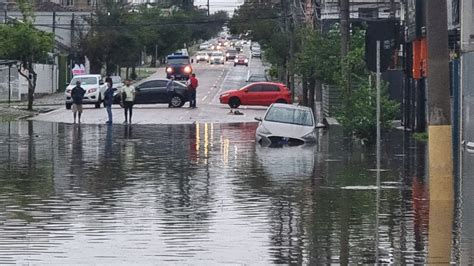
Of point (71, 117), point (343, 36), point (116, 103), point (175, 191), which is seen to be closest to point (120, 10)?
point (116, 103)

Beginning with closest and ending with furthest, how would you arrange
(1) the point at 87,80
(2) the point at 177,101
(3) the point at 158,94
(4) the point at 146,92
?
(3) the point at 158,94
(4) the point at 146,92
(2) the point at 177,101
(1) the point at 87,80

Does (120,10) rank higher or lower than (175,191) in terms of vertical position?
higher

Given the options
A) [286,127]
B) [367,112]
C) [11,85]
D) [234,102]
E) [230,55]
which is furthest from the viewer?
[230,55]

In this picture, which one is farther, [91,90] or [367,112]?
[91,90]

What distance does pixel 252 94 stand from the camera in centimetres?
5972

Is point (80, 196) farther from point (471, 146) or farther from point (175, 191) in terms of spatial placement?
point (471, 146)

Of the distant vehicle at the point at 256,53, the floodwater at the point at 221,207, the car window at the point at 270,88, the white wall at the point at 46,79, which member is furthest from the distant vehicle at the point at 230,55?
the floodwater at the point at 221,207

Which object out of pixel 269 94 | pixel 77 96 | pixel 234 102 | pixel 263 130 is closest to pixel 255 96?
pixel 269 94

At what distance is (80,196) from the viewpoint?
19.5m

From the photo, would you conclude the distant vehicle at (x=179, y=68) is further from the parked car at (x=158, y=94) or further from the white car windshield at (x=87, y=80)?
the parked car at (x=158, y=94)

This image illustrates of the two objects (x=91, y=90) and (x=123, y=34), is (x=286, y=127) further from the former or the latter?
(x=123, y=34)

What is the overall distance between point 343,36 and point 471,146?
1155 cm

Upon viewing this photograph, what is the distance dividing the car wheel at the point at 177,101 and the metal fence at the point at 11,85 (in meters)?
10.9

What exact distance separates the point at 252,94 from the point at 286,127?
2569 cm
